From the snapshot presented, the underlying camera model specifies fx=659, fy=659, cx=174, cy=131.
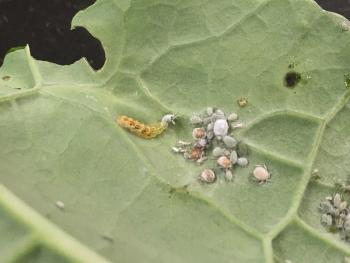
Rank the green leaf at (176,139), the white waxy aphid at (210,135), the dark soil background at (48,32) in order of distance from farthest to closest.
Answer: the dark soil background at (48,32), the white waxy aphid at (210,135), the green leaf at (176,139)

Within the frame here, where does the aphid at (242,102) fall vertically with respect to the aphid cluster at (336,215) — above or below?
above

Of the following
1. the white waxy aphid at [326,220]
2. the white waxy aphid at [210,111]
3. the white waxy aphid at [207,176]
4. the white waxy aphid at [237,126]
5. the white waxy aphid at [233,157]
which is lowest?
the white waxy aphid at [326,220]

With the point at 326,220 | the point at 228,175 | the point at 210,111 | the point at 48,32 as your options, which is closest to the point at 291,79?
the point at 210,111

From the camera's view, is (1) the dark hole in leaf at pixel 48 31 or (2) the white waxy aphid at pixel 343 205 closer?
(2) the white waxy aphid at pixel 343 205

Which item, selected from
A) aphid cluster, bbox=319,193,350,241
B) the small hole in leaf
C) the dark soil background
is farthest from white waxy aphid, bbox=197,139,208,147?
the dark soil background

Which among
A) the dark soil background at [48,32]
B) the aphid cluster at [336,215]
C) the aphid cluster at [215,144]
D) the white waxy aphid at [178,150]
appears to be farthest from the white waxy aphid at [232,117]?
the dark soil background at [48,32]

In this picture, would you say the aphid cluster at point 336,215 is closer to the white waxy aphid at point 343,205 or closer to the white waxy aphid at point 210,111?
the white waxy aphid at point 343,205

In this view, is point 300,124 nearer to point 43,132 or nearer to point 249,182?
point 249,182

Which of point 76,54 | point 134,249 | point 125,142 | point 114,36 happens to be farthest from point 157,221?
point 76,54

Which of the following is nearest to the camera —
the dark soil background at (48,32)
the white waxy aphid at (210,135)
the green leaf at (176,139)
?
the green leaf at (176,139)
